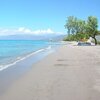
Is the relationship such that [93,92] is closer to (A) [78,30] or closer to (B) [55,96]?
(B) [55,96]

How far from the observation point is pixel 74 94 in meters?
10.3

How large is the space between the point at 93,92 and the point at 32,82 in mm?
3523

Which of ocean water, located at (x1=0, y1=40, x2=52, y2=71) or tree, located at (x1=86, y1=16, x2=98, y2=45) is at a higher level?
tree, located at (x1=86, y1=16, x2=98, y2=45)

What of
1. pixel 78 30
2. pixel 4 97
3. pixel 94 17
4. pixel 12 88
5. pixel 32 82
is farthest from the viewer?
pixel 78 30

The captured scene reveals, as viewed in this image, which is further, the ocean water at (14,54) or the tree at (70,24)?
the tree at (70,24)

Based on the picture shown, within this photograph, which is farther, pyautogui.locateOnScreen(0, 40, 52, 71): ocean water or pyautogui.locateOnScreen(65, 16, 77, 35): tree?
pyautogui.locateOnScreen(65, 16, 77, 35): tree

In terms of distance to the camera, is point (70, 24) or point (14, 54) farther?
point (70, 24)

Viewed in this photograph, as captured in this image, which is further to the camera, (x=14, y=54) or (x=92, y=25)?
(x=92, y=25)

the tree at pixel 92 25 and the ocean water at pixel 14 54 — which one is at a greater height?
the tree at pixel 92 25

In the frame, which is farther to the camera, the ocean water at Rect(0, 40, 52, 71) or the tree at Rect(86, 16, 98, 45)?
the tree at Rect(86, 16, 98, 45)

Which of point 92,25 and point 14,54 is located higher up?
point 92,25

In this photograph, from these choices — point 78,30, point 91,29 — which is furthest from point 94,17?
point 78,30

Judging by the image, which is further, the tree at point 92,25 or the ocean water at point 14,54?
the tree at point 92,25

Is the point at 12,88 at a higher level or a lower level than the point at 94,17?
lower
